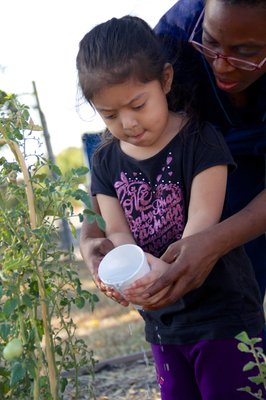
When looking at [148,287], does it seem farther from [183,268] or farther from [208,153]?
[208,153]

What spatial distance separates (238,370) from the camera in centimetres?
210

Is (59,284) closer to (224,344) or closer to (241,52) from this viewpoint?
(224,344)

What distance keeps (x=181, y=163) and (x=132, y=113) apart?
0.18m

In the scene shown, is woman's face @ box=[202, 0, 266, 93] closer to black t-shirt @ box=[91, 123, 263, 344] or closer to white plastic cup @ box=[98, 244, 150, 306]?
black t-shirt @ box=[91, 123, 263, 344]

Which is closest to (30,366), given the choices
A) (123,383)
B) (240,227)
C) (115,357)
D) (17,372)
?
(17,372)

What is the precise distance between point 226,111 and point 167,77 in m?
0.30

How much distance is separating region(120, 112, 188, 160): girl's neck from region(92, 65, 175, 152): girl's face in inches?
0.9

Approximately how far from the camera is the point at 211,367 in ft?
6.91

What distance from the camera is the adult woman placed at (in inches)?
75.5

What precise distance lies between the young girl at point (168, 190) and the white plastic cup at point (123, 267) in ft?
0.51

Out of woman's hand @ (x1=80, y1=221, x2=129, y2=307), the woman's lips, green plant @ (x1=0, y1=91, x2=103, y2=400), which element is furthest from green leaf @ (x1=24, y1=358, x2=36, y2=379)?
the woman's lips

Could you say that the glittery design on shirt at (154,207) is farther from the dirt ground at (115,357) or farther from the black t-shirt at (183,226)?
the dirt ground at (115,357)

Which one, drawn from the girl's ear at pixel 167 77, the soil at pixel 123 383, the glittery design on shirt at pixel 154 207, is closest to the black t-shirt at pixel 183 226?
the glittery design on shirt at pixel 154 207

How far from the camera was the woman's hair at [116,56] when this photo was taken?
6.57ft
